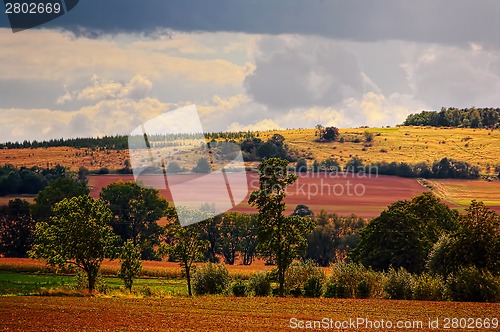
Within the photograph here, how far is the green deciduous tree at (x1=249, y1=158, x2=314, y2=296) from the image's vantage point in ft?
209

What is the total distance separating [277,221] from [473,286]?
1660 centimetres

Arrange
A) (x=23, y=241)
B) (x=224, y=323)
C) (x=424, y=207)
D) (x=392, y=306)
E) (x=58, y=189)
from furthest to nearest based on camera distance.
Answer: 1. (x=58, y=189)
2. (x=23, y=241)
3. (x=424, y=207)
4. (x=392, y=306)
5. (x=224, y=323)

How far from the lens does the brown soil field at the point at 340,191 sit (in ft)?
423

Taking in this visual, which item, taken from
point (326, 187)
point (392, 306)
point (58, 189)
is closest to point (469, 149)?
point (326, 187)

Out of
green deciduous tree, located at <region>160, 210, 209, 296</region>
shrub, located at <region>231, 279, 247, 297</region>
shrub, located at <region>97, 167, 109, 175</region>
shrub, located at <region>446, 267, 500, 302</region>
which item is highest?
shrub, located at <region>97, 167, 109, 175</region>

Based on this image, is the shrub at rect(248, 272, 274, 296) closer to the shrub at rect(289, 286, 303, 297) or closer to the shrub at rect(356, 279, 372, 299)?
the shrub at rect(289, 286, 303, 297)

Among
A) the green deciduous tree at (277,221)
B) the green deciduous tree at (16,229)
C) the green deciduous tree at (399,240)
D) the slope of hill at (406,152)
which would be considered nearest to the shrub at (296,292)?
the green deciduous tree at (277,221)

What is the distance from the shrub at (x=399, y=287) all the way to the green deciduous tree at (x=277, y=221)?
319 inches

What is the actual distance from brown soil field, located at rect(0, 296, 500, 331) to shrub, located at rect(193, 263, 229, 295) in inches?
384

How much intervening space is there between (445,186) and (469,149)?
1693 inches

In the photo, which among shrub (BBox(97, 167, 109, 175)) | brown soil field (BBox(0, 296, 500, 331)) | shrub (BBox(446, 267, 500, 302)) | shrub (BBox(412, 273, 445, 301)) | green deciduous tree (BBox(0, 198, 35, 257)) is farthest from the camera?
shrub (BBox(97, 167, 109, 175))

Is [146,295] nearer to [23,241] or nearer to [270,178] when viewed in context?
[270,178]

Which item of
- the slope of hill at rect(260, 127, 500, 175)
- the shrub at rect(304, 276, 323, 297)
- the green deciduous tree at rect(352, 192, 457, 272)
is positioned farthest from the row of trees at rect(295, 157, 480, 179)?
the shrub at rect(304, 276, 323, 297)

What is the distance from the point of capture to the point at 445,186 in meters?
152
